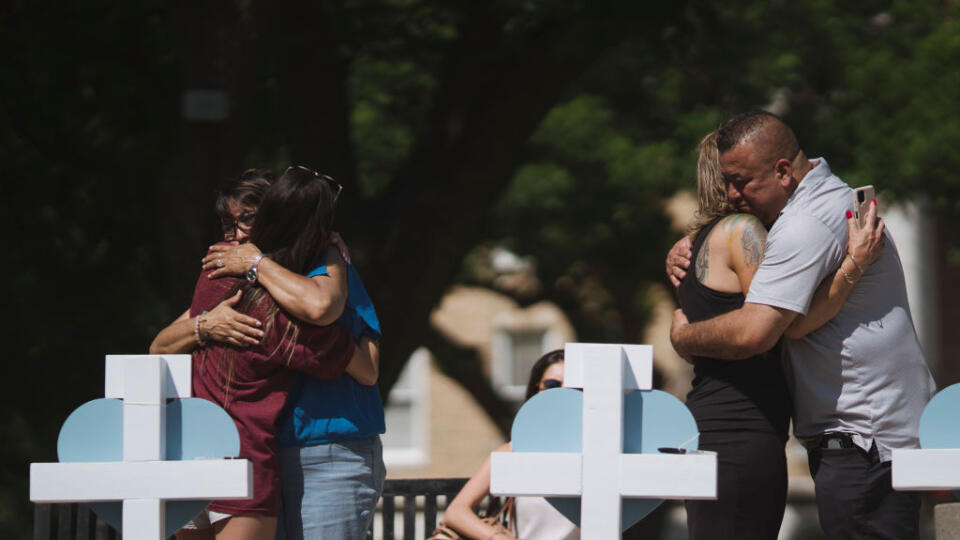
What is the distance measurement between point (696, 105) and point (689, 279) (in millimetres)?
8396

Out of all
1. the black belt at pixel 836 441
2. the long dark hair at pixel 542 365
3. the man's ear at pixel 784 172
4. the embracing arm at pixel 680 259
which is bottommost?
the black belt at pixel 836 441

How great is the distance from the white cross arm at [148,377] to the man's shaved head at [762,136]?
5.12 ft

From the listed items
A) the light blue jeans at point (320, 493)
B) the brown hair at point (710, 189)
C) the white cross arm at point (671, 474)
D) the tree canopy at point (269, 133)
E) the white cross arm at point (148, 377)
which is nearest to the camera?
the white cross arm at point (671, 474)

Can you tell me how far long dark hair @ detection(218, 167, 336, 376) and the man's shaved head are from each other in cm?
110

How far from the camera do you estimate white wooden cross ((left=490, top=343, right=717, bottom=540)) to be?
3053 millimetres

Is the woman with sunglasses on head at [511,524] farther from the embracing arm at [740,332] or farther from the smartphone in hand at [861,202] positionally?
the smartphone in hand at [861,202]

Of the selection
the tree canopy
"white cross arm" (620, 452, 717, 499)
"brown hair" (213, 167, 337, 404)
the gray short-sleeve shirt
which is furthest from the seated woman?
the tree canopy

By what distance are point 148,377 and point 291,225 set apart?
61 cm

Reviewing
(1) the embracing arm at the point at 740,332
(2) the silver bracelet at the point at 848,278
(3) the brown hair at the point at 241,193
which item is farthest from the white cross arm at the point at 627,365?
(3) the brown hair at the point at 241,193

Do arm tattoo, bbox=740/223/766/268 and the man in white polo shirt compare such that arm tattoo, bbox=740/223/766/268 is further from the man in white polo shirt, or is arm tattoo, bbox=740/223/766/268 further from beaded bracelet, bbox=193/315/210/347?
beaded bracelet, bbox=193/315/210/347

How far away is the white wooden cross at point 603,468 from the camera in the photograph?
3.05 metres

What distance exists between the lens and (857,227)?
11.7 ft

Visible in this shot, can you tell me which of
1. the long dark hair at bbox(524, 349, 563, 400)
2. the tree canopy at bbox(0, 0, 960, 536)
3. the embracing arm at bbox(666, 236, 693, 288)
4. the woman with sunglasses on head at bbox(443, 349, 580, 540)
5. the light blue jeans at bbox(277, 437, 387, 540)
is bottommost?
the woman with sunglasses on head at bbox(443, 349, 580, 540)

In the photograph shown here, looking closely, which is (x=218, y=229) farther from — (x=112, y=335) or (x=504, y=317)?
(x=504, y=317)
